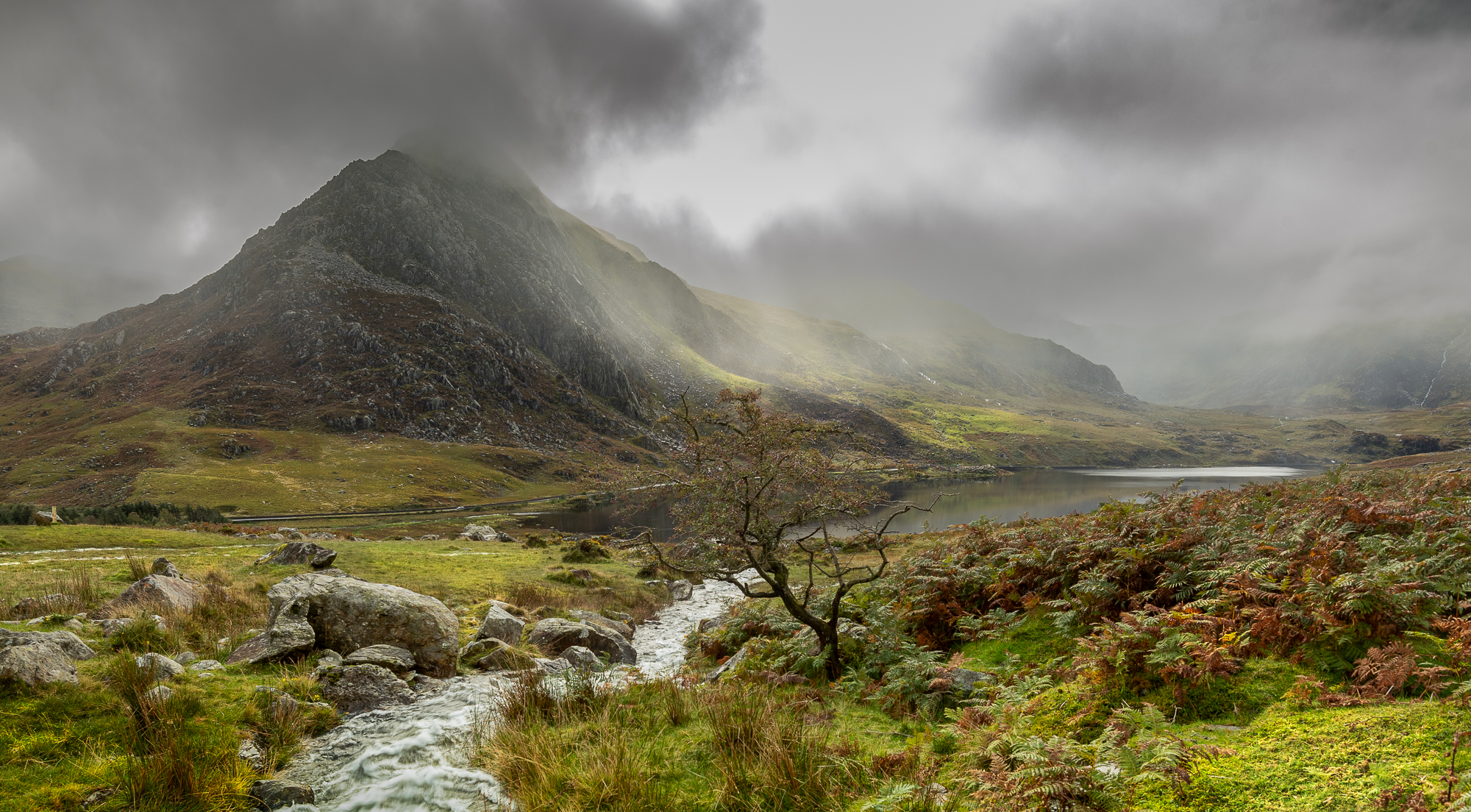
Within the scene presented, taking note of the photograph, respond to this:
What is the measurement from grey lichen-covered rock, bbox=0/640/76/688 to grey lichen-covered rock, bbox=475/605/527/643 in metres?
7.56

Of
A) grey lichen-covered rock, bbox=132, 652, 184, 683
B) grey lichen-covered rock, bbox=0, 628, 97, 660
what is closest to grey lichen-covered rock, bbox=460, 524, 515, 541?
grey lichen-covered rock, bbox=0, 628, 97, 660

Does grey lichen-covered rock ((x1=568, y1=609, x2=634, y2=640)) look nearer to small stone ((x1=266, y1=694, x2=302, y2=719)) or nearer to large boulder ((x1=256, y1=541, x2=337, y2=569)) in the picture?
large boulder ((x1=256, y1=541, x2=337, y2=569))

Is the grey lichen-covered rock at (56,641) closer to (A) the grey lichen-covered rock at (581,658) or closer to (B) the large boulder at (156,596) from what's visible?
(B) the large boulder at (156,596)

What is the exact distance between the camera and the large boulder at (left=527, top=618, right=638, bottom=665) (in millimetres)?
14789

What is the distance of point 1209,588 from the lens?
765 cm

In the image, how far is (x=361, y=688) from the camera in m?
9.44

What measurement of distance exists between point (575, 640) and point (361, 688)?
625cm

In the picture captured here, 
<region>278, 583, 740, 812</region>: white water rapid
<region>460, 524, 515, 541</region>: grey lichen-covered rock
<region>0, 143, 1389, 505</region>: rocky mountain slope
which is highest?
<region>0, 143, 1389, 505</region>: rocky mountain slope

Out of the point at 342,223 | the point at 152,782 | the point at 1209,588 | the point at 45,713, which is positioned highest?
the point at 342,223

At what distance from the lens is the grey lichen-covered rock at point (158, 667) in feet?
23.9

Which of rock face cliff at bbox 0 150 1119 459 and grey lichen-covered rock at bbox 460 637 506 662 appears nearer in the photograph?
grey lichen-covered rock at bbox 460 637 506 662

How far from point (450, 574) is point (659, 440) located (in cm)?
14637

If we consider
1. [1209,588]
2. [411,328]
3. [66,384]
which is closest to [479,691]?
[1209,588]

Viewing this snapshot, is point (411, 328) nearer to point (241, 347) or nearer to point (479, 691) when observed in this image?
point (241, 347)
